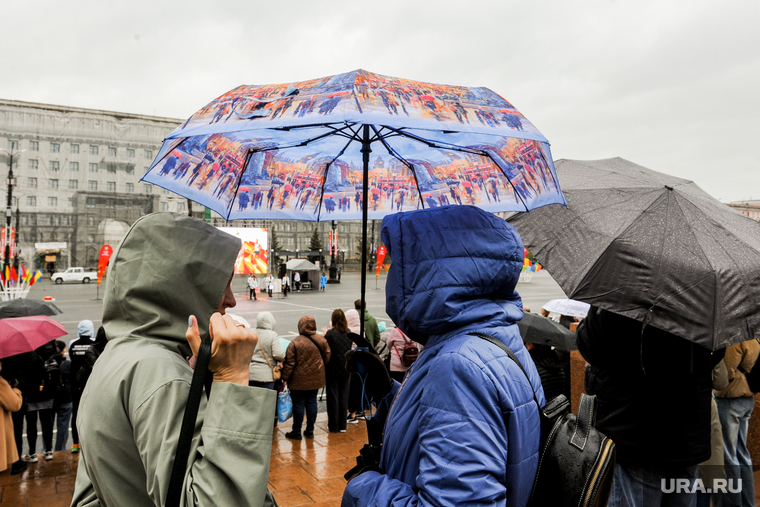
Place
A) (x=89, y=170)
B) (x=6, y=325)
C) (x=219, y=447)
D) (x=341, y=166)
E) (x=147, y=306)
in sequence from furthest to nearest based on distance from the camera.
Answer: (x=89, y=170)
(x=6, y=325)
(x=341, y=166)
(x=147, y=306)
(x=219, y=447)

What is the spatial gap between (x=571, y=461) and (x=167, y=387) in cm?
105

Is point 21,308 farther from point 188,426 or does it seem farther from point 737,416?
point 737,416

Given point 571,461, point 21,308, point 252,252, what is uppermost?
point 252,252

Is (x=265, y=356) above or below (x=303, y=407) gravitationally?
above

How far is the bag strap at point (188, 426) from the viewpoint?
42.8 inches

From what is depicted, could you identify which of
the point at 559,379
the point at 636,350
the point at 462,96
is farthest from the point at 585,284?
the point at 559,379

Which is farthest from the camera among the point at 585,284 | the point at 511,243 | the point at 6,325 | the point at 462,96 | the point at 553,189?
the point at 6,325

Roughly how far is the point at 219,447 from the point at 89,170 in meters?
58.9

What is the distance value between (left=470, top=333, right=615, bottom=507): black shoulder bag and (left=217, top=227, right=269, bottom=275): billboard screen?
26.9 m

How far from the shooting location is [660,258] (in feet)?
7.80

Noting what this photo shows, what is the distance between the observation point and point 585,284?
2.41 metres

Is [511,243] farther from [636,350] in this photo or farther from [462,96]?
[636,350]

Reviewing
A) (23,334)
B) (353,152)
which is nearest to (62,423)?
(23,334)

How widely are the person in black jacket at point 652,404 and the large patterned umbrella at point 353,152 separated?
83cm
